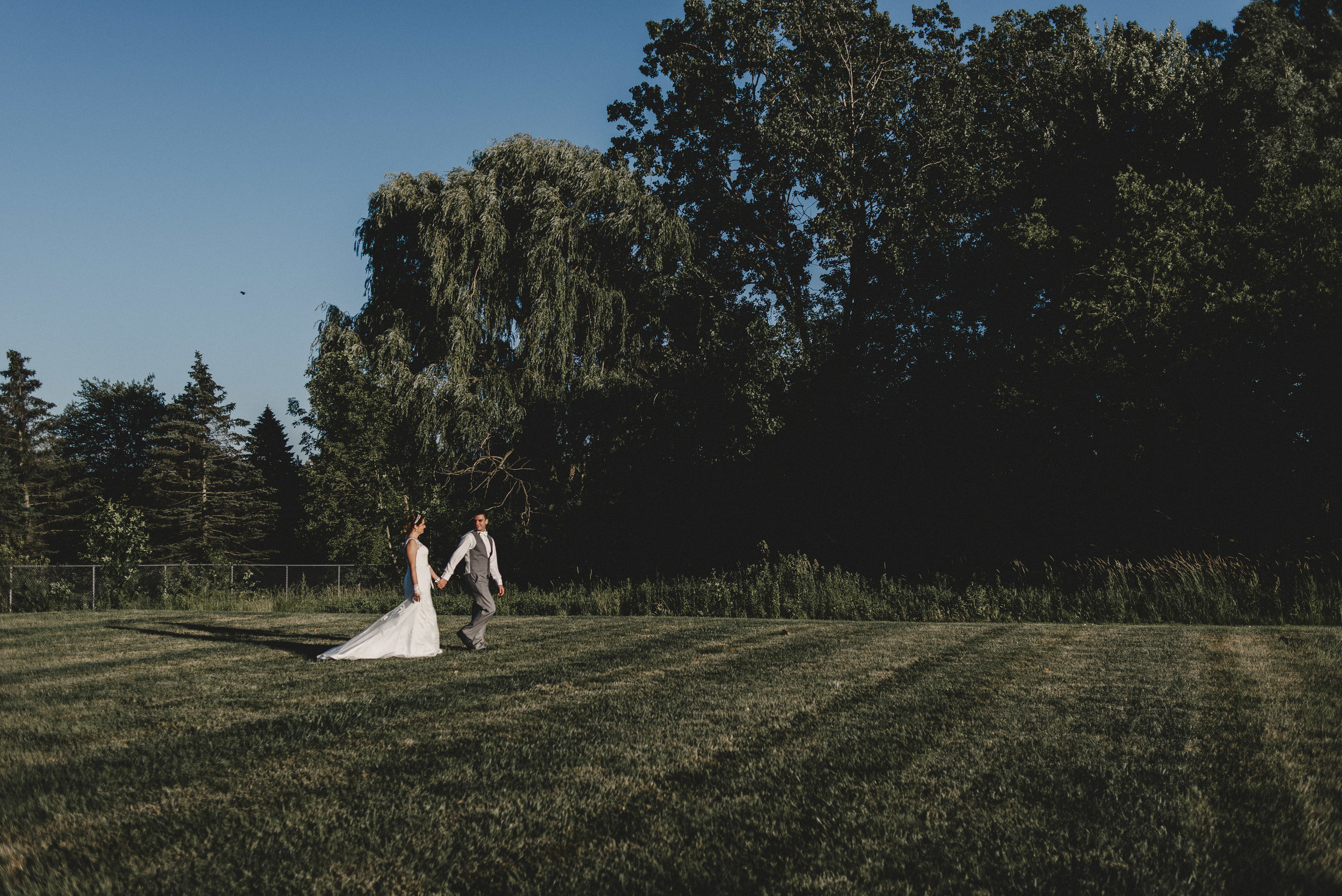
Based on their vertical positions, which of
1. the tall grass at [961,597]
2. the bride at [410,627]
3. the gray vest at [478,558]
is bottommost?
the tall grass at [961,597]

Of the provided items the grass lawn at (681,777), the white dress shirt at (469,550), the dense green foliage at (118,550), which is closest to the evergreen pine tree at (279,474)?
the dense green foliage at (118,550)

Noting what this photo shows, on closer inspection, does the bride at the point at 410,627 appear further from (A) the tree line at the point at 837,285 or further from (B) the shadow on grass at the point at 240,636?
(A) the tree line at the point at 837,285

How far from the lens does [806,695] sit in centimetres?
713

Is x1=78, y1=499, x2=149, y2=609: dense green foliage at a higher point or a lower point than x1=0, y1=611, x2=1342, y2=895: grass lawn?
higher

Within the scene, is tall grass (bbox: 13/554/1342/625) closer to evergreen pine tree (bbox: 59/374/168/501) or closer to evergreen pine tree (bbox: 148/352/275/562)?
evergreen pine tree (bbox: 148/352/275/562)

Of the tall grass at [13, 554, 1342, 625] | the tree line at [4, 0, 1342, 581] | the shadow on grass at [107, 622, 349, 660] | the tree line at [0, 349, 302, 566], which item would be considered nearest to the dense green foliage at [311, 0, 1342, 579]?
the tree line at [4, 0, 1342, 581]

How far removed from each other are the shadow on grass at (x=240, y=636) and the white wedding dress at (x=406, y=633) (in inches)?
22.0

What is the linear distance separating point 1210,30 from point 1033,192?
8701mm

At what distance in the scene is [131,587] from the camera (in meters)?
22.5

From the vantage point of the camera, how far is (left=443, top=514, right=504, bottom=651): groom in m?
10.7

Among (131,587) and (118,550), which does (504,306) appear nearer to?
(131,587)

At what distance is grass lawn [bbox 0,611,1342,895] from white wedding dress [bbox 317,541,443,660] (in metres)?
0.67

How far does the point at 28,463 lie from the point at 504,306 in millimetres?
50320

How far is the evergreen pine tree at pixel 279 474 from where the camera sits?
5944 centimetres
